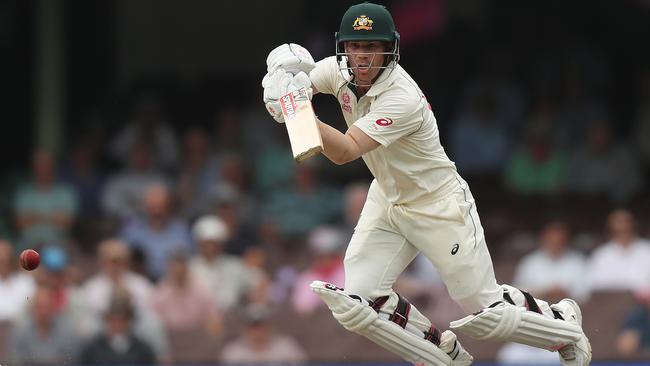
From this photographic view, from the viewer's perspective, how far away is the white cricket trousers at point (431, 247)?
7.37 meters

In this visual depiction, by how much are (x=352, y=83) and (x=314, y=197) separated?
5.63 meters

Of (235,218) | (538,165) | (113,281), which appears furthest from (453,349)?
(538,165)

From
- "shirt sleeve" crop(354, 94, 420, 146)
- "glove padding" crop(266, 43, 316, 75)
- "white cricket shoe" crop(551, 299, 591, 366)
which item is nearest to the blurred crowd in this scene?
"white cricket shoe" crop(551, 299, 591, 366)

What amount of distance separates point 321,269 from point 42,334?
2.16 meters

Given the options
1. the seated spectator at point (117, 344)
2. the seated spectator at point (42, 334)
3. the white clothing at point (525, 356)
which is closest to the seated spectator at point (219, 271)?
the seated spectator at point (117, 344)

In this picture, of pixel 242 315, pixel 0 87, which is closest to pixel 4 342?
pixel 242 315

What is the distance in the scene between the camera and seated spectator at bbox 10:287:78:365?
10891mm

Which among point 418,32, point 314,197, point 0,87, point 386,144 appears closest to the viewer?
point 386,144

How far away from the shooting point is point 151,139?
44.6ft

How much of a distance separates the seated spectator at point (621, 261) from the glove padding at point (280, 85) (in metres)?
5.20

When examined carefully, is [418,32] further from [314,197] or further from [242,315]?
[242,315]

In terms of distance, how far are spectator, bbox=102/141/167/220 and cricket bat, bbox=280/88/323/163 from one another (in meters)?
6.16

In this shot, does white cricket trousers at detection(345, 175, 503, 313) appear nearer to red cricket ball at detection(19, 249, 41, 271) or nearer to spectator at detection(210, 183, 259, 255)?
red cricket ball at detection(19, 249, 41, 271)

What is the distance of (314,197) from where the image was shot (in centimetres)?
1282
